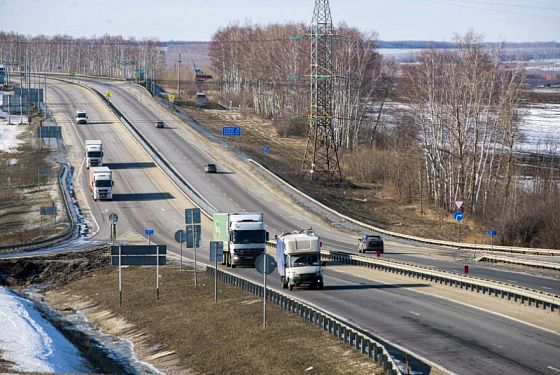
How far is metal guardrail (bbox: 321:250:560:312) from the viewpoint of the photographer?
40381mm

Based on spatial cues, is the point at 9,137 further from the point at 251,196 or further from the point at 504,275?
the point at 504,275

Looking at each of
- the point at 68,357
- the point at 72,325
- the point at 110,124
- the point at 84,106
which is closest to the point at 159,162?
the point at 110,124

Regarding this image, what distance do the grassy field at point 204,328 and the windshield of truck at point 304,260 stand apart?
255 centimetres

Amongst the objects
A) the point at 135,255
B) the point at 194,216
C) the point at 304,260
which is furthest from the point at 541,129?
the point at 135,255

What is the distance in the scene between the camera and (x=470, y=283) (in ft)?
152

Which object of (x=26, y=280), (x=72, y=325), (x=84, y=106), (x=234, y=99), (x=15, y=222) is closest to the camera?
(x=72, y=325)

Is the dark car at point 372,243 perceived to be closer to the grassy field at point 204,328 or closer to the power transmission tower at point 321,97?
the grassy field at point 204,328

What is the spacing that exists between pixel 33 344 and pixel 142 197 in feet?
185

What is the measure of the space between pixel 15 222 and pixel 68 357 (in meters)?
46.2

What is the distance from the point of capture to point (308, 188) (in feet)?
333

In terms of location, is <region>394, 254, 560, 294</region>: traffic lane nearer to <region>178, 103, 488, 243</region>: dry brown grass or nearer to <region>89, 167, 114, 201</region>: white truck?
<region>178, 103, 488, 243</region>: dry brown grass

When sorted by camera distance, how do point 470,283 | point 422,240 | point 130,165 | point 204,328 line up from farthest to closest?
1. point 130,165
2. point 422,240
3. point 470,283
4. point 204,328

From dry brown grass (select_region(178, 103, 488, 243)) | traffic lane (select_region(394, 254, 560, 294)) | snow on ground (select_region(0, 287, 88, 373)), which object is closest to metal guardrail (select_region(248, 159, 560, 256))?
dry brown grass (select_region(178, 103, 488, 243))

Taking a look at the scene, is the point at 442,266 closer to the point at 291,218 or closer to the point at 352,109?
the point at 291,218
